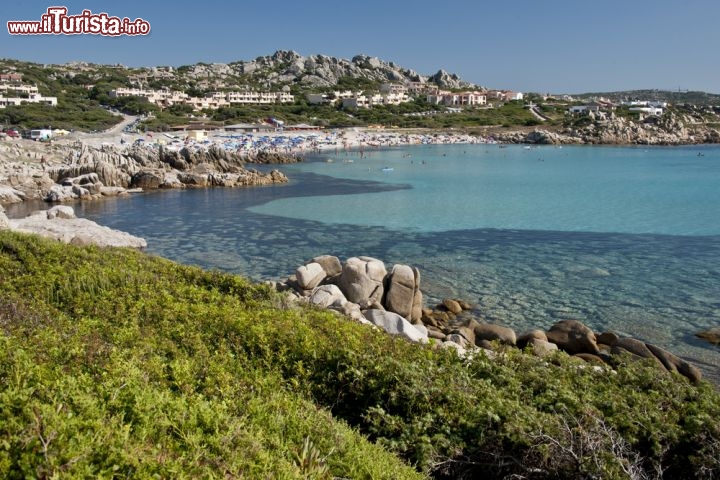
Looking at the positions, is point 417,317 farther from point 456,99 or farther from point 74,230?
point 456,99

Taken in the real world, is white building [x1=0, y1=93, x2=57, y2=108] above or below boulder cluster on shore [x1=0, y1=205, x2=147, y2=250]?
above

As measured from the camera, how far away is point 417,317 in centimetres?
1678

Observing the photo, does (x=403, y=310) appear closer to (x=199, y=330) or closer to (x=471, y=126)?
(x=199, y=330)

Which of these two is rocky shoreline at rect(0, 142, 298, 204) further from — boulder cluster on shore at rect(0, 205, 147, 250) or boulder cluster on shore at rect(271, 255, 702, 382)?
boulder cluster on shore at rect(271, 255, 702, 382)

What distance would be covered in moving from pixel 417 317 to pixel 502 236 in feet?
42.4

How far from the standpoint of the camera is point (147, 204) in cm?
3928

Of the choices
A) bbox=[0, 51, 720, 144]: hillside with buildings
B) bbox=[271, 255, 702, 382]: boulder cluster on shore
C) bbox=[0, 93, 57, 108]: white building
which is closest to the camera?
bbox=[271, 255, 702, 382]: boulder cluster on shore

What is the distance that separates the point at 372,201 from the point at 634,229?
1788 cm

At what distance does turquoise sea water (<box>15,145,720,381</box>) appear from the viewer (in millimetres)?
17828

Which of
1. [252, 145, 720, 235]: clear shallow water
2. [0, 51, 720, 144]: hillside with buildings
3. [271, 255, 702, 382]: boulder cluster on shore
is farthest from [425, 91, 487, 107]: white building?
[271, 255, 702, 382]: boulder cluster on shore

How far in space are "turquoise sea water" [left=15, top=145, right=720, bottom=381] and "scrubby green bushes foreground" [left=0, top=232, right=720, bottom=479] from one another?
8.39 meters

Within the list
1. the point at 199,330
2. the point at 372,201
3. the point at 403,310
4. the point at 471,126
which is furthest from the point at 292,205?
the point at 471,126

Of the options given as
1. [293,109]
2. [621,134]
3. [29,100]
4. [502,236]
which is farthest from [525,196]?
[293,109]

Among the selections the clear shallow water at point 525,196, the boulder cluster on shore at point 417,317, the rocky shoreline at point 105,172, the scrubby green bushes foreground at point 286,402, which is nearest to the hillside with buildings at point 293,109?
the rocky shoreline at point 105,172
